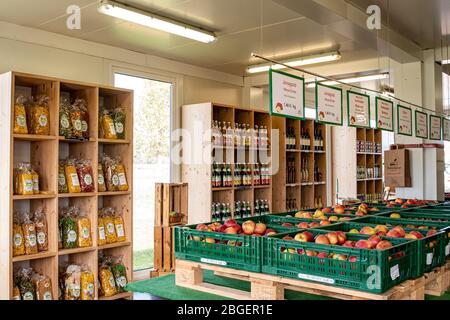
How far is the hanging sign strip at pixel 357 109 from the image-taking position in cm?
517

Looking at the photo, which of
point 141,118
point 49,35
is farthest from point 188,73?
point 49,35

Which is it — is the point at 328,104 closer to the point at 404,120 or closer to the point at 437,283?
the point at 404,120

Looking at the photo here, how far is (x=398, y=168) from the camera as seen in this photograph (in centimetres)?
739

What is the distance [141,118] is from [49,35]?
181cm

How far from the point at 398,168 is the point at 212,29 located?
3.76 meters

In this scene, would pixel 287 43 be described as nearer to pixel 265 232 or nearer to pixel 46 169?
pixel 46 169

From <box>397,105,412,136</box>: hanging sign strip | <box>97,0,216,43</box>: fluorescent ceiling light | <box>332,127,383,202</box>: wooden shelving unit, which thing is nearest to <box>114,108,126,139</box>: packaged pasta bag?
<box>97,0,216,43</box>: fluorescent ceiling light

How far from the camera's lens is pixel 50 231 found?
475 cm

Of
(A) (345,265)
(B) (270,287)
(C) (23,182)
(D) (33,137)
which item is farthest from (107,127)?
(A) (345,265)

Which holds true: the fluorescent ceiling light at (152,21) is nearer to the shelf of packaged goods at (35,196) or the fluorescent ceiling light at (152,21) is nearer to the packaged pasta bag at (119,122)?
the packaged pasta bag at (119,122)

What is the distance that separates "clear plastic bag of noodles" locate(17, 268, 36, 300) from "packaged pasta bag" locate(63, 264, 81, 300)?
1.19ft

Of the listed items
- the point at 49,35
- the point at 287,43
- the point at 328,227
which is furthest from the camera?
the point at 287,43

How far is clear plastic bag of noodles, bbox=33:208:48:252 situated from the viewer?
4695 millimetres

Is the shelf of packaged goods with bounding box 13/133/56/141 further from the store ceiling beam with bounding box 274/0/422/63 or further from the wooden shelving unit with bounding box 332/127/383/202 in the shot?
Answer: the wooden shelving unit with bounding box 332/127/383/202
